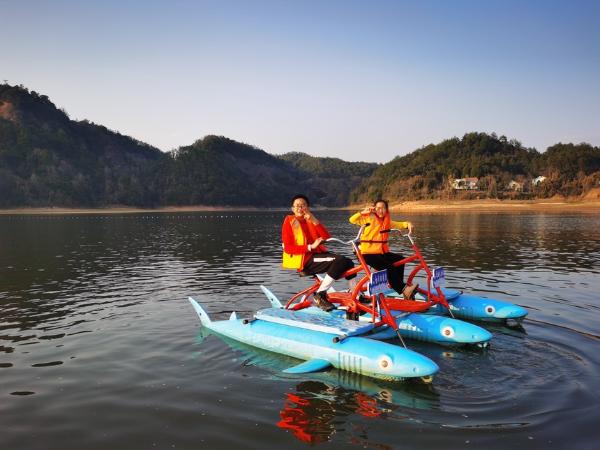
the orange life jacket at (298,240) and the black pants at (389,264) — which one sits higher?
the orange life jacket at (298,240)

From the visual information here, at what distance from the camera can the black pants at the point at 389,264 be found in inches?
474

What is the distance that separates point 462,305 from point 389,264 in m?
2.63

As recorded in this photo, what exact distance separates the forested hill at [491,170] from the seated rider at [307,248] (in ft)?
404

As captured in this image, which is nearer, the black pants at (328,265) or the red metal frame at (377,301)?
the red metal frame at (377,301)

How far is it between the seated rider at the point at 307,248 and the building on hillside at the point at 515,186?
14477 centimetres

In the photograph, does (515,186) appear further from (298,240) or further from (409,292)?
(298,240)

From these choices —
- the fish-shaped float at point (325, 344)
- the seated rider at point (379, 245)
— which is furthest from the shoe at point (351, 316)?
the seated rider at point (379, 245)

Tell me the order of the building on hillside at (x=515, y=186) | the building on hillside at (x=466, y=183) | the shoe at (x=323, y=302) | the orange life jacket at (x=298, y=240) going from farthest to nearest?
the building on hillside at (x=466, y=183) → the building on hillside at (x=515, y=186) → the shoe at (x=323, y=302) → the orange life jacket at (x=298, y=240)

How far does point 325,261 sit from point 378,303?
1.67 meters

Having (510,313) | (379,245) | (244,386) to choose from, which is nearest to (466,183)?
(510,313)

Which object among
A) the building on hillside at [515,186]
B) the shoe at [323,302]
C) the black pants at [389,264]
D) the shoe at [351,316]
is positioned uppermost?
the building on hillside at [515,186]

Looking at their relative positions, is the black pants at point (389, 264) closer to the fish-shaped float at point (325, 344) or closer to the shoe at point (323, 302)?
the shoe at point (323, 302)

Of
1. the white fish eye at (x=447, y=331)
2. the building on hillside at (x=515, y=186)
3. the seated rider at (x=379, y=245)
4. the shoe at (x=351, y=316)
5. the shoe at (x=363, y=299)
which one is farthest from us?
the building on hillside at (x=515, y=186)

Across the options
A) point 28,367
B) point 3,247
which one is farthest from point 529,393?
point 3,247
